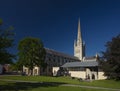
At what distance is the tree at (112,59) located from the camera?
50934 millimetres

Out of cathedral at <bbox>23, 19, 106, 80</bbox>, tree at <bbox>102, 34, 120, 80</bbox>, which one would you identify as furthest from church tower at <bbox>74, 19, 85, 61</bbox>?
tree at <bbox>102, 34, 120, 80</bbox>

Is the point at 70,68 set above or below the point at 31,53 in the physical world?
below

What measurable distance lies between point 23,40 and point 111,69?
3940 centimetres

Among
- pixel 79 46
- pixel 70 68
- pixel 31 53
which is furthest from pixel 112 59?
pixel 79 46

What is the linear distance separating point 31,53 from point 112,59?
113 ft

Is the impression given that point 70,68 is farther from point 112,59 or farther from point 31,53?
point 112,59

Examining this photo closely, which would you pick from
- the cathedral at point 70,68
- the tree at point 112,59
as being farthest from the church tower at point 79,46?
the tree at point 112,59

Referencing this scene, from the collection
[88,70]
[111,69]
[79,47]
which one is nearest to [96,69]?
[88,70]

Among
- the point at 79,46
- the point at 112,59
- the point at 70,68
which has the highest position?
the point at 79,46

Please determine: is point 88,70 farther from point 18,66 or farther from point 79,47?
point 79,47

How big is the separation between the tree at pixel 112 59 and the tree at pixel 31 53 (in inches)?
1181

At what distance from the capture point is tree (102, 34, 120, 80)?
167ft

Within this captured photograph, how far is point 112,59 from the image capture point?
5181cm

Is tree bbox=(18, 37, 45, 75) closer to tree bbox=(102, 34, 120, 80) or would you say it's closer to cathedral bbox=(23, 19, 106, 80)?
cathedral bbox=(23, 19, 106, 80)
